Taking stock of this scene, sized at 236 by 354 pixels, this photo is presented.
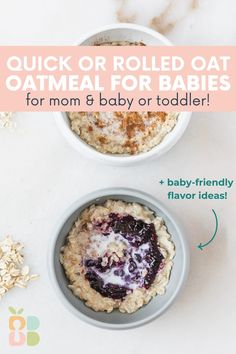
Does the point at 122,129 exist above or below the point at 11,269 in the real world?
above

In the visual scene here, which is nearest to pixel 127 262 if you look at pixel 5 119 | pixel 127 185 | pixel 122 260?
pixel 122 260

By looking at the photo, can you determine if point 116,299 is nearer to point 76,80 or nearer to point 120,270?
point 120,270

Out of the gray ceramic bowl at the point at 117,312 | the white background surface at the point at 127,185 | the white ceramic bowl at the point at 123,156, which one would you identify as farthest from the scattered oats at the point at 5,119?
the gray ceramic bowl at the point at 117,312

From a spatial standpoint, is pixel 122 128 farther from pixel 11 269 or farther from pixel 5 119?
pixel 11 269

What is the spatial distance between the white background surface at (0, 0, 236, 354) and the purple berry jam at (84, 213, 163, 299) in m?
0.10

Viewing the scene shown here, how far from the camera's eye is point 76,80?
1.44 metres

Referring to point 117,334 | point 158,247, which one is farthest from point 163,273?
point 117,334

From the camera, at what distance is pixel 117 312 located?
1.41 metres

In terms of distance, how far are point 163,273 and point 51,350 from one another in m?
0.28

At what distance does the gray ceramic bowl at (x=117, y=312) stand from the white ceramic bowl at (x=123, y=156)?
0.21ft

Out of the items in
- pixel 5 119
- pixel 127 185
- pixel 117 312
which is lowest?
pixel 117 312

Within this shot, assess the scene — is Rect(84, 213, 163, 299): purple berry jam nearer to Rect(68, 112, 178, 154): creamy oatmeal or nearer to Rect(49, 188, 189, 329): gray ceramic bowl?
Rect(49, 188, 189, 329): gray ceramic bowl

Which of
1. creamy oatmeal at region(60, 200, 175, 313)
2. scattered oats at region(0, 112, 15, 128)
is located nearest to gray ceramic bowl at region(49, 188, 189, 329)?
creamy oatmeal at region(60, 200, 175, 313)

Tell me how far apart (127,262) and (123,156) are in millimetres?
204
